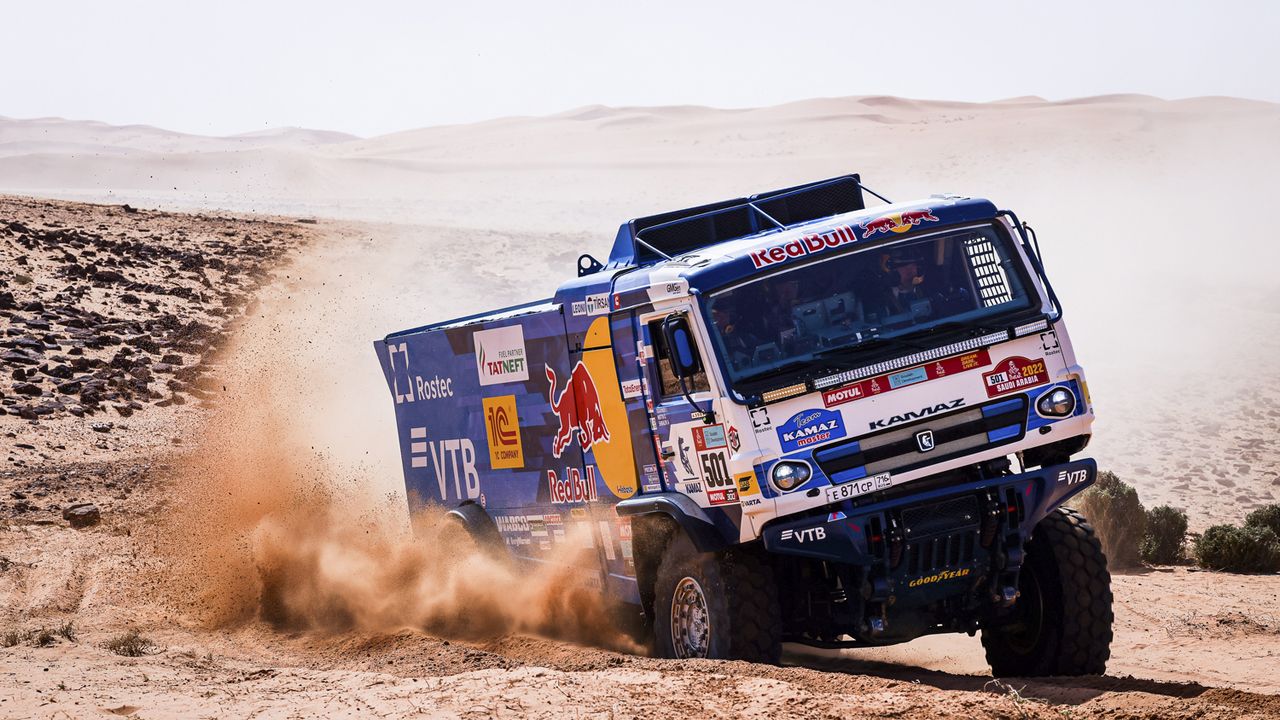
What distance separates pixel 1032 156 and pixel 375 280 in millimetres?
35389

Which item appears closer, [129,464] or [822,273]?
[822,273]

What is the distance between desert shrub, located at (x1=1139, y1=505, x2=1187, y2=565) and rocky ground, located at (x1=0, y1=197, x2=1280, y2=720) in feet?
1.37

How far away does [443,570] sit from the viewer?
1294cm

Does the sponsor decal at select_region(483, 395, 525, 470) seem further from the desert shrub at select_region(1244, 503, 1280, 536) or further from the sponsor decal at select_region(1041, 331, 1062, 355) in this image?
the desert shrub at select_region(1244, 503, 1280, 536)

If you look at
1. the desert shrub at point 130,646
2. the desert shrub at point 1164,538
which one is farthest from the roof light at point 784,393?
the desert shrub at point 1164,538

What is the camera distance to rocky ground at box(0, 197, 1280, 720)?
774cm

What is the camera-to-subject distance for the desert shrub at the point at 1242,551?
15.3 m

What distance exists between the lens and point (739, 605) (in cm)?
870

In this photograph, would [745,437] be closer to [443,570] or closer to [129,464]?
[443,570]

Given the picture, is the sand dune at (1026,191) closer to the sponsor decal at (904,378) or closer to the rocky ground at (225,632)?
the rocky ground at (225,632)

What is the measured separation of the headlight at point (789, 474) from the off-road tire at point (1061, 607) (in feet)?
6.54

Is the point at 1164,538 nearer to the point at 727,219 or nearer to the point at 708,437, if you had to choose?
the point at 727,219

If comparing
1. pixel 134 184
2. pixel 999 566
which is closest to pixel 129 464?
pixel 999 566

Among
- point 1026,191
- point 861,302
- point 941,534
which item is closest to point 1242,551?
point 941,534
